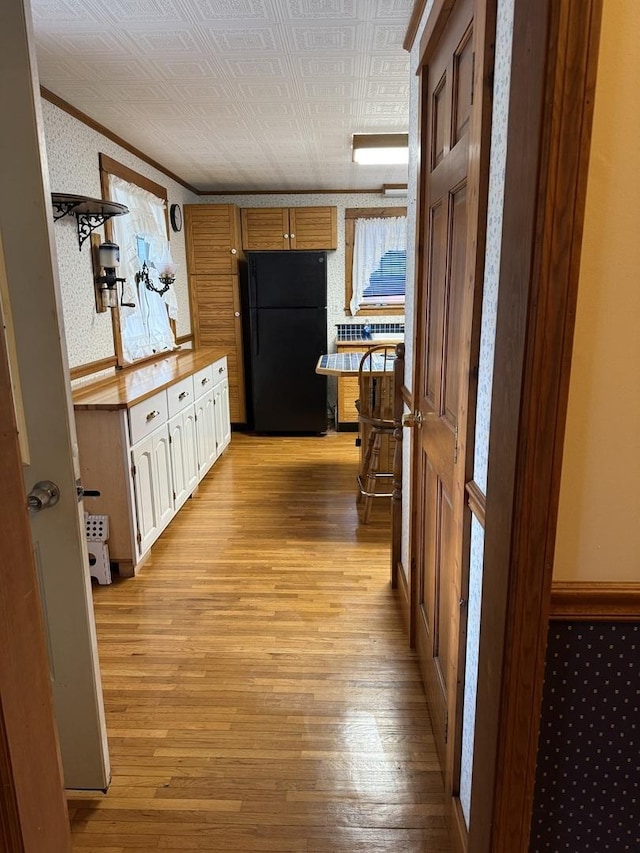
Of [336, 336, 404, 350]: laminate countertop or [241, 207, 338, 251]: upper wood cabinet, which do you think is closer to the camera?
[241, 207, 338, 251]: upper wood cabinet

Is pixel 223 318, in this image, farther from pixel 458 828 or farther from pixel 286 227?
pixel 458 828

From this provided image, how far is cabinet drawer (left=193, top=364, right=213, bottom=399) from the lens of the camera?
3.97m

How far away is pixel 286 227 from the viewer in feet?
18.2

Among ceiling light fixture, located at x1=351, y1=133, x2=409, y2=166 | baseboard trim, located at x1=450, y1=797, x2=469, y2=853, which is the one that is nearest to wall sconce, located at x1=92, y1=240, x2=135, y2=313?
ceiling light fixture, located at x1=351, y1=133, x2=409, y2=166

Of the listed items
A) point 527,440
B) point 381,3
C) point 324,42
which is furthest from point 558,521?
point 324,42

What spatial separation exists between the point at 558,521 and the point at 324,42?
2275 millimetres

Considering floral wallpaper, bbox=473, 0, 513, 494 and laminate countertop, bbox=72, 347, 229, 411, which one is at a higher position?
floral wallpaper, bbox=473, 0, 513, 494

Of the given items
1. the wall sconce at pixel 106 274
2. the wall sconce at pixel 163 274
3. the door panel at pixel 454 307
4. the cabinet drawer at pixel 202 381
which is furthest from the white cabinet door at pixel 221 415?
the door panel at pixel 454 307

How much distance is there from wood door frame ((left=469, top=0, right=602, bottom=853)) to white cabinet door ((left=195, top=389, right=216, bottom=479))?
331 cm

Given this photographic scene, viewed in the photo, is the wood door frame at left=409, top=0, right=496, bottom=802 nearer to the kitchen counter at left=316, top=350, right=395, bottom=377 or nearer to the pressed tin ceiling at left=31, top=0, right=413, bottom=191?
the pressed tin ceiling at left=31, top=0, right=413, bottom=191

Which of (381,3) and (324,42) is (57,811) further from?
(324,42)

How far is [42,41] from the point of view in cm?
Answer: 229

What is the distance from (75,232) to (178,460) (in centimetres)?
144

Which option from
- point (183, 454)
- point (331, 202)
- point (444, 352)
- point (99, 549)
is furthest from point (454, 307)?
point (331, 202)
